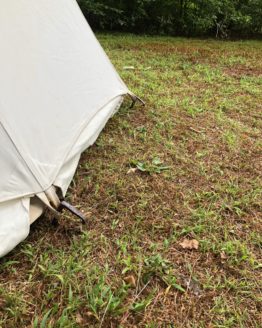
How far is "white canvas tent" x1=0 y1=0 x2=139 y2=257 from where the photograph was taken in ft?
5.60

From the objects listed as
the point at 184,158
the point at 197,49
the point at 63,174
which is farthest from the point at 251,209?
the point at 197,49

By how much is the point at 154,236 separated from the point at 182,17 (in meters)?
7.27

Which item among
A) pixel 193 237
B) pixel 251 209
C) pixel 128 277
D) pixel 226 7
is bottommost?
pixel 226 7

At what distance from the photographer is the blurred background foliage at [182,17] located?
7723 mm

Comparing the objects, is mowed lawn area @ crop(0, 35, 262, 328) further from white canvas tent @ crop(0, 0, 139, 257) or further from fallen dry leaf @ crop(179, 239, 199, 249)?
white canvas tent @ crop(0, 0, 139, 257)

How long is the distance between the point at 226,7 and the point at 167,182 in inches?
277

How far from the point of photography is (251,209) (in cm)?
216

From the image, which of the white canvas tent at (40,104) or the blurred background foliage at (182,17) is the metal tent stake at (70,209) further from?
the blurred background foliage at (182,17)

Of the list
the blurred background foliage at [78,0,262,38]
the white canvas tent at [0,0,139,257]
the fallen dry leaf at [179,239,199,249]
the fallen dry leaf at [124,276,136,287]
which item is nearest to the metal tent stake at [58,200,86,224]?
the white canvas tent at [0,0,139,257]

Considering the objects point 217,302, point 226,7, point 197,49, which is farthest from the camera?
point 226,7

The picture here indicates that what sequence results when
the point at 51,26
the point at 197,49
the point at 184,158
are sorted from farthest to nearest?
the point at 197,49 → the point at 184,158 → the point at 51,26

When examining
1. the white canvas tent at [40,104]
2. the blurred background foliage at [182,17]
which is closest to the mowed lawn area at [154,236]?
the white canvas tent at [40,104]

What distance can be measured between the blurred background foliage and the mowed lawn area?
→ 5.14 m

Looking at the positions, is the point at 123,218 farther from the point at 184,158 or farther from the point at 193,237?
the point at 184,158
